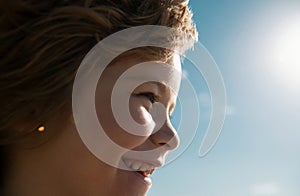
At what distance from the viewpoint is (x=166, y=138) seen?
3.13ft

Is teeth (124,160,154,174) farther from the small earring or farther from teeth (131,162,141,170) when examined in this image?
the small earring

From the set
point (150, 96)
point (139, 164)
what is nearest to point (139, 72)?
point (150, 96)

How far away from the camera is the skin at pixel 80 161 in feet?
2.97

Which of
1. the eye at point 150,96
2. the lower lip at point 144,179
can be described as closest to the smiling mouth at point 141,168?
the lower lip at point 144,179

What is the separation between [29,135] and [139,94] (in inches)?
9.7

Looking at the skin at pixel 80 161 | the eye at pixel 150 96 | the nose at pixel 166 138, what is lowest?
the skin at pixel 80 161

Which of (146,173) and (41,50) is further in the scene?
(146,173)

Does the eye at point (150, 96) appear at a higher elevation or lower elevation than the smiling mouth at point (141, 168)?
higher

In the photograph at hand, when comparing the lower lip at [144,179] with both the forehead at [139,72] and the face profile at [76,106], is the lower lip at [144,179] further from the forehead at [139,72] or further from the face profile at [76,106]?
the forehead at [139,72]

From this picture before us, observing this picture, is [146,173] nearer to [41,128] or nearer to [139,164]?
[139,164]

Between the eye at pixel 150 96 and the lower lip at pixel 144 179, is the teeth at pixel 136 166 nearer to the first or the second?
the lower lip at pixel 144 179

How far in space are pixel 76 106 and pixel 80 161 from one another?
0.11m

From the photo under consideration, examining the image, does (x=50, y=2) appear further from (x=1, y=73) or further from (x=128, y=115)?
(x=128, y=115)

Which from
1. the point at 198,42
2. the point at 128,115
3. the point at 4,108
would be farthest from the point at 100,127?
the point at 198,42
